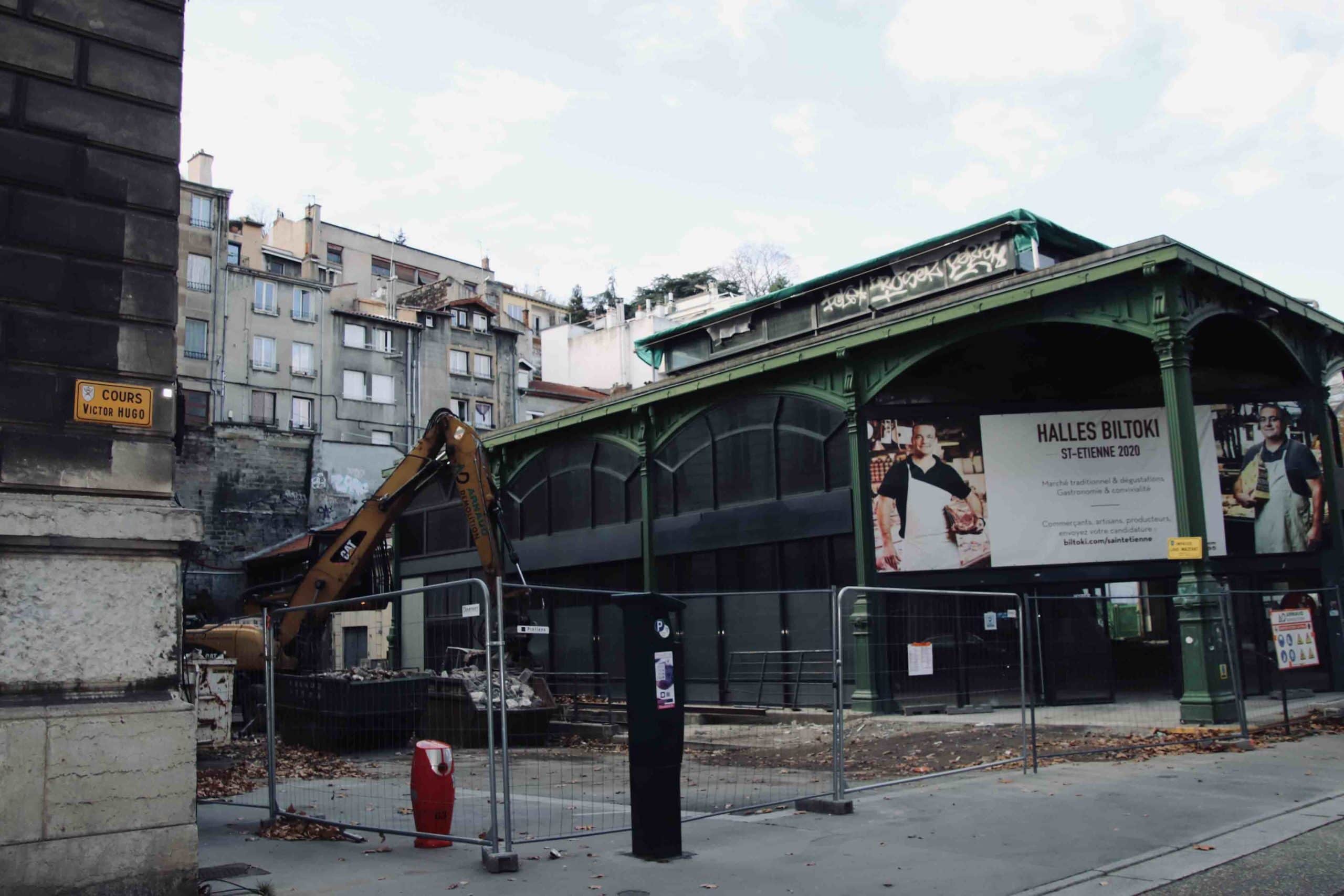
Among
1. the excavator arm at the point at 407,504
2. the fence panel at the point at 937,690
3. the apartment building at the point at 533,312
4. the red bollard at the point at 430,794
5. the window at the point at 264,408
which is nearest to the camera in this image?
the red bollard at the point at 430,794

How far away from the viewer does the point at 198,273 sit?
52500mm

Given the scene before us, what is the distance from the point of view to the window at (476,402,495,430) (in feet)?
201

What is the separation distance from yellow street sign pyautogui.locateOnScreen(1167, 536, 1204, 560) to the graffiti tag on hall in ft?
23.0

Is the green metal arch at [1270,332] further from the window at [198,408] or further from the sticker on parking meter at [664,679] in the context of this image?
the window at [198,408]

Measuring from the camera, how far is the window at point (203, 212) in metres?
52.7

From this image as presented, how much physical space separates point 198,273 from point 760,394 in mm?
39268

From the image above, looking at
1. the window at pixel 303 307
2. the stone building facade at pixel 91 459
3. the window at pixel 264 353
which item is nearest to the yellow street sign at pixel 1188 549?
the stone building facade at pixel 91 459

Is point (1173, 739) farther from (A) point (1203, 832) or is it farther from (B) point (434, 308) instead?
(B) point (434, 308)

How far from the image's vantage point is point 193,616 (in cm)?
2564

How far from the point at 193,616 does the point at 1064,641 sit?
19.3 metres

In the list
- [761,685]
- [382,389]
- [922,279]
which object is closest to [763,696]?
[761,685]

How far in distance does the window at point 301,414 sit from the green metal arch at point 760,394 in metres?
34.9

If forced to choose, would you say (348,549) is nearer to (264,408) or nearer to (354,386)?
(264,408)

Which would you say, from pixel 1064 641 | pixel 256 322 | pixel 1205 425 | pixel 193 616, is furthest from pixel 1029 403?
pixel 256 322
